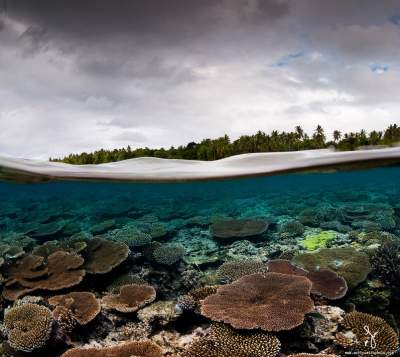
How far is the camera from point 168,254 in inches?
435

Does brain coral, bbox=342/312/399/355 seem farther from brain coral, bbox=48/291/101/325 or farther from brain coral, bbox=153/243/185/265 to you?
brain coral, bbox=153/243/185/265

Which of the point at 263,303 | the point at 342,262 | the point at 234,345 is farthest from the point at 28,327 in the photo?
the point at 342,262

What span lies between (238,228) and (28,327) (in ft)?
31.6

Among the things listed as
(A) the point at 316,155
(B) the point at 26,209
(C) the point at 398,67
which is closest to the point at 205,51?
(C) the point at 398,67

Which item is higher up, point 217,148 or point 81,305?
point 217,148

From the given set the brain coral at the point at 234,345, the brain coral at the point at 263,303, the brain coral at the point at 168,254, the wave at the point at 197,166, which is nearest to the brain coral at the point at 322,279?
the brain coral at the point at 263,303

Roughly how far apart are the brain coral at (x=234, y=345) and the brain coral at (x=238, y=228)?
7.86 meters

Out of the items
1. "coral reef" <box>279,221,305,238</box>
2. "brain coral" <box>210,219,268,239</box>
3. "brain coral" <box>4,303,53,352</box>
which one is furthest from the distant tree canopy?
"brain coral" <box>4,303,53,352</box>

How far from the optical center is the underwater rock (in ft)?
45.8

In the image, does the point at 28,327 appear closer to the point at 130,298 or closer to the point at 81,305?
the point at 81,305

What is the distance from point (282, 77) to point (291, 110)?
2.06m

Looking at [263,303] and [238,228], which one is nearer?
[263,303]

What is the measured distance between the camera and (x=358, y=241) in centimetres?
1295

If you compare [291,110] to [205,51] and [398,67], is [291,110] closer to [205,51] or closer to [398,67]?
[398,67]
